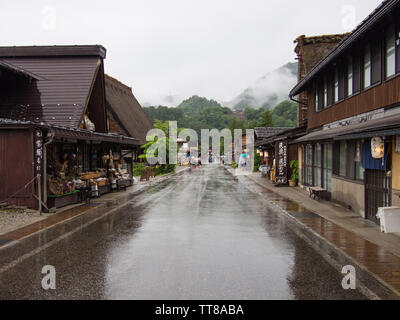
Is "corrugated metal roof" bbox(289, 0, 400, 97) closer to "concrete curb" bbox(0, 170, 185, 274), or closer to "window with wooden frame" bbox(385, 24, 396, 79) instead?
"window with wooden frame" bbox(385, 24, 396, 79)

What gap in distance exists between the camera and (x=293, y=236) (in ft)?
31.1

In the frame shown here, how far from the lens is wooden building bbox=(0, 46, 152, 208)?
13.3 metres

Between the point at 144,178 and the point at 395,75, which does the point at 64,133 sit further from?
the point at 144,178

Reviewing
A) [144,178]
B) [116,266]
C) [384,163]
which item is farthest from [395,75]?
[144,178]

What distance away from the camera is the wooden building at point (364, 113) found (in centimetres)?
999

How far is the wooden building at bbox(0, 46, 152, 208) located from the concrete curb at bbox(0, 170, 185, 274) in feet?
6.05

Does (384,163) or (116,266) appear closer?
(116,266)

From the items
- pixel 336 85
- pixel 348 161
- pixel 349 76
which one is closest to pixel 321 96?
pixel 336 85

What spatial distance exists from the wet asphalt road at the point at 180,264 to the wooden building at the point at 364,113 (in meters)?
3.32

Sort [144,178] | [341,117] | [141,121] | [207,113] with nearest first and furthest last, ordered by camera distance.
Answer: [341,117] → [144,178] → [141,121] → [207,113]

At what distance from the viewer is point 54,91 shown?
20.5 m

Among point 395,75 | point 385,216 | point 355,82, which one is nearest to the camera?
point 385,216

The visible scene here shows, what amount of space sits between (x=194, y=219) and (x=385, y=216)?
5.59 meters

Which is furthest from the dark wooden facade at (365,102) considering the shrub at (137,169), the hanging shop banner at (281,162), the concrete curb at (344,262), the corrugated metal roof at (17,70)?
the shrub at (137,169)
